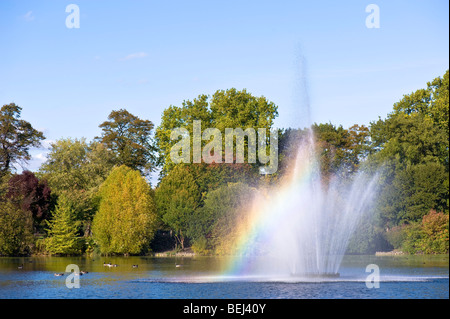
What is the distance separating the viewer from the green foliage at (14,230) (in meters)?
67.1

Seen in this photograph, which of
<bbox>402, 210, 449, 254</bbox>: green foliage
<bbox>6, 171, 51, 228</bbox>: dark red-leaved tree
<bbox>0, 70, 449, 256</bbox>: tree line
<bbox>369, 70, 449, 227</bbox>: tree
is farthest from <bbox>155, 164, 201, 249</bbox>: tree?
<bbox>402, 210, 449, 254</bbox>: green foliage

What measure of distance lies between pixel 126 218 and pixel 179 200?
7259 millimetres

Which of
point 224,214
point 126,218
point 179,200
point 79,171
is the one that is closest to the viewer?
point 126,218

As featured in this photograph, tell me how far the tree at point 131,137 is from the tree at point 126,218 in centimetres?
1938

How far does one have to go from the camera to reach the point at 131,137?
92688 millimetres

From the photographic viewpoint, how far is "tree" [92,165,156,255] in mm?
69125

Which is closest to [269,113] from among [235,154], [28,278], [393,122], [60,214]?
[235,154]

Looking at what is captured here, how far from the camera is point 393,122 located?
255 ft

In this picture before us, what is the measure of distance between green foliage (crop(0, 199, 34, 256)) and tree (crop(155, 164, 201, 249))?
1544cm

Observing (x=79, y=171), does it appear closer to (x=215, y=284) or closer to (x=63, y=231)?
(x=63, y=231)

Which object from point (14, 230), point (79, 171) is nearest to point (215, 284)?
point (14, 230)

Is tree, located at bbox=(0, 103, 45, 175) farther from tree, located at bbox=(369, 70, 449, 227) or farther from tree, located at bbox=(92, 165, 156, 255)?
tree, located at bbox=(369, 70, 449, 227)

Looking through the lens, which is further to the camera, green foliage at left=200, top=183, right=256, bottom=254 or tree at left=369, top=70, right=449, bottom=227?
tree at left=369, top=70, right=449, bottom=227

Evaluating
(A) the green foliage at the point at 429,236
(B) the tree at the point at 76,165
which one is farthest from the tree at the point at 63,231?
(A) the green foliage at the point at 429,236
